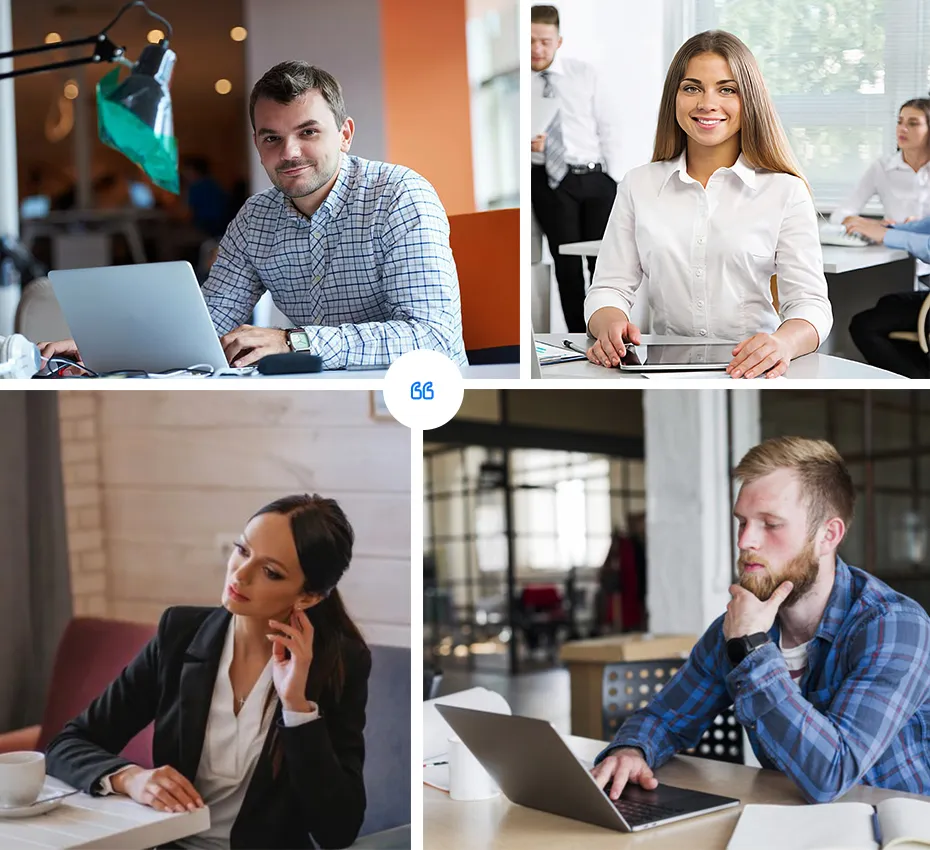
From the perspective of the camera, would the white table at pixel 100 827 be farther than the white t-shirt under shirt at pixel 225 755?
No

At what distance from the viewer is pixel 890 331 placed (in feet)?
6.34

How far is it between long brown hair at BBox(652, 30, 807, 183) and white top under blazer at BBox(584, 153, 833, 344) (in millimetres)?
24

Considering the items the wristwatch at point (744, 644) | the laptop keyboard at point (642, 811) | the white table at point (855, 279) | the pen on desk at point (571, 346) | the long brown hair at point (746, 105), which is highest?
Answer: the long brown hair at point (746, 105)

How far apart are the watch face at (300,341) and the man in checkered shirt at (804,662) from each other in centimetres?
85

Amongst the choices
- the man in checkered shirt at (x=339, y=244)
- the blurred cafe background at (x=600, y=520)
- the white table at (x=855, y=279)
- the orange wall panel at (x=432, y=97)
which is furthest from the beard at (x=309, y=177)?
the blurred cafe background at (x=600, y=520)

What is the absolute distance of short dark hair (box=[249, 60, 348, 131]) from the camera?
1.98m

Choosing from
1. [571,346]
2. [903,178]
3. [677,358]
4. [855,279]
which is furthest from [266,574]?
[903,178]

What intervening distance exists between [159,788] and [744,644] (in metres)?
1.16

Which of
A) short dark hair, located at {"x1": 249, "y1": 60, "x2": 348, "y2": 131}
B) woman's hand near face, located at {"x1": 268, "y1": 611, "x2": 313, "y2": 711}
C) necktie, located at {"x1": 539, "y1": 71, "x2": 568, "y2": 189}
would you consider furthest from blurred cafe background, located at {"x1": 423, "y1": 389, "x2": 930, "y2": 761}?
short dark hair, located at {"x1": 249, "y1": 60, "x2": 348, "y2": 131}

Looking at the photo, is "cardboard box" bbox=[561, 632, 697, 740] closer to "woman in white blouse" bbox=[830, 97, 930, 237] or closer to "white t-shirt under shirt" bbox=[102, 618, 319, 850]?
"white t-shirt under shirt" bbox=[102, 618, 319, 850]

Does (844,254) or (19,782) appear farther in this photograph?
(19,782)

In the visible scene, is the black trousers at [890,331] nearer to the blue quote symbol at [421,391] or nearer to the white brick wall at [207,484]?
the blue quote symbol at [421,391]

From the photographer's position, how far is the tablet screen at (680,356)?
1863 millimetres

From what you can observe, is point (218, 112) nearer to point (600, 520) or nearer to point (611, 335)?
point (600, 520)
